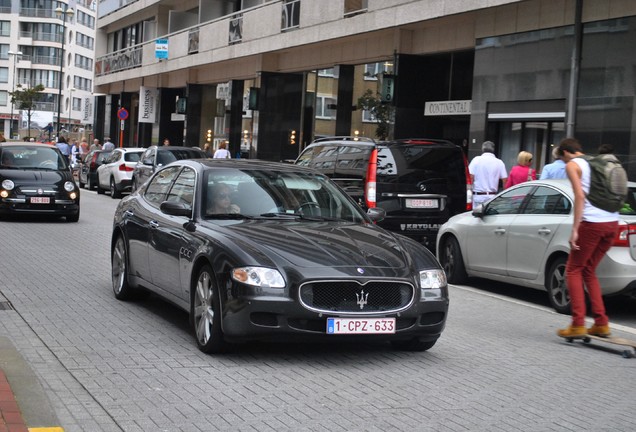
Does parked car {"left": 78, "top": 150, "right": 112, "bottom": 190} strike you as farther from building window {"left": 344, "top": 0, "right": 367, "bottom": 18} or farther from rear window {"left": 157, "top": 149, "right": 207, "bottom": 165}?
building window {"left": 344, "top": 0, "right": 367, "bottom": 18}

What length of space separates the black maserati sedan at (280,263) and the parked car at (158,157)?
757 inches

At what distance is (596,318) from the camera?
9.03 metres

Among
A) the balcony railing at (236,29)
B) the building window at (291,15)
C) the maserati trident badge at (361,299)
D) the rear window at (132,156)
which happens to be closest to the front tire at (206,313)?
the maserati trident badge at (361,299)

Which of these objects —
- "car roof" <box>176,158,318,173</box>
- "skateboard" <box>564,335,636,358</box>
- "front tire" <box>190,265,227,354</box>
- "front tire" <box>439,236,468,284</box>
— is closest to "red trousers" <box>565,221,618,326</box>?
"skateboard" <box>564,335,636,358</box>

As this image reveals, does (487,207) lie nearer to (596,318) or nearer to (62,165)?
(596,318)

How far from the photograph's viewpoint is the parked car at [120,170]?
104 feet

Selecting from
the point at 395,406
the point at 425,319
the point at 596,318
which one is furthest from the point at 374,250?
the point at 596,318

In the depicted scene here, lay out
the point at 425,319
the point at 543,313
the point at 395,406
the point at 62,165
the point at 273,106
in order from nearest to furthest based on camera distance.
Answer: the point at 395,406 → the point at 425,319 → the point at 543,313 → the point at 62,165 → the point at 273,106

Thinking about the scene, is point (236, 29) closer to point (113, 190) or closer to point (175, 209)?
point (113, 190)

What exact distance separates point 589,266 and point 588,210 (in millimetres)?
515

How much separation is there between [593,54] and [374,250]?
1319cm

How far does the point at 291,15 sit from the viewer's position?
104ft

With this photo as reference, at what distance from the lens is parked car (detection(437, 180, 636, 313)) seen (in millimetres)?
10594

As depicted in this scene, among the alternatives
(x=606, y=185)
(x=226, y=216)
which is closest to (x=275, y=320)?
(x=226, y=216)
